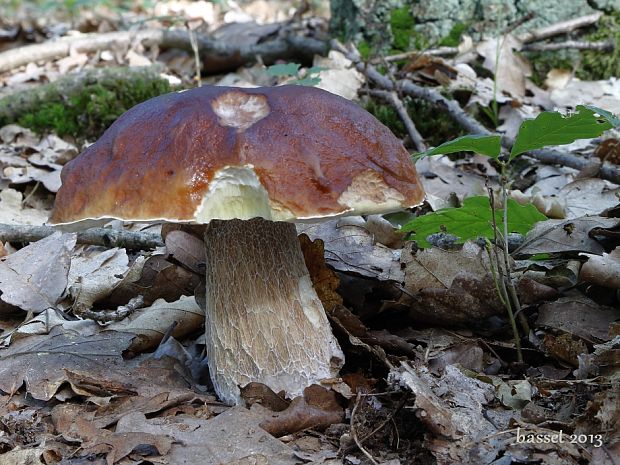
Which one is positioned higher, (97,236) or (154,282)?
(154,282)

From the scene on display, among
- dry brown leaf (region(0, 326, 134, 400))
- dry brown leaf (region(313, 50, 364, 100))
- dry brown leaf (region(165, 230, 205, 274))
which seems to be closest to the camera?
dry brown leaf (region(0, 326, 134, 400))

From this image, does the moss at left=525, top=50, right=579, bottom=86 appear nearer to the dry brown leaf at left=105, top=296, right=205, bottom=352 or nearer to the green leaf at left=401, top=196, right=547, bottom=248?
the green leaf at left=401, top=196, right=547, bottom=248

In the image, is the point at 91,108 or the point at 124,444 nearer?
the point at 124,444

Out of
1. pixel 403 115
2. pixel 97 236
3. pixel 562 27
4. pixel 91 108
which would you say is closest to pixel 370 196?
pixel 97 236

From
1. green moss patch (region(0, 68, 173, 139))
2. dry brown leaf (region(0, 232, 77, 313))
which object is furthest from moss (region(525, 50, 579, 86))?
dry brown leaf (region(0, 232, 77, 313))

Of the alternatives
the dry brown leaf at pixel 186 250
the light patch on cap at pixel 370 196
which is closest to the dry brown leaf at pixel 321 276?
the dry brown leaf at pixel 186 250

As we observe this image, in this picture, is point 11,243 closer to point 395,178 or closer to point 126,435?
point 126,435

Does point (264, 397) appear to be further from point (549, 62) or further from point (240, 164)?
point (549, 62)

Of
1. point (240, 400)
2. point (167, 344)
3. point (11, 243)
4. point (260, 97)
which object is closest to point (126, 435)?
point (240, 400)
